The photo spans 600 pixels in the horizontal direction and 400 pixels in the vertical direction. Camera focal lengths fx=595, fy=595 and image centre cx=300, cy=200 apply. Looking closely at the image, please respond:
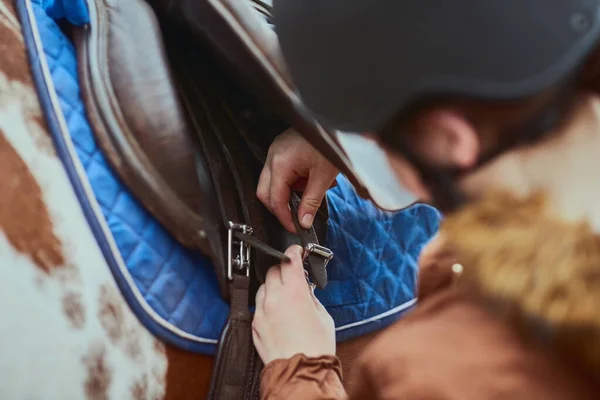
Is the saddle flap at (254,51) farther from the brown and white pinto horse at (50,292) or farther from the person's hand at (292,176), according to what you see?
the brown and white pinto horse at (50,292)

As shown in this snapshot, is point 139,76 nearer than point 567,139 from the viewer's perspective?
No

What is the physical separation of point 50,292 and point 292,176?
276 millimetres

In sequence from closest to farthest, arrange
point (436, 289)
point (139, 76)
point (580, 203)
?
point (580, 203) < point (436, 289) < point (139, 76)

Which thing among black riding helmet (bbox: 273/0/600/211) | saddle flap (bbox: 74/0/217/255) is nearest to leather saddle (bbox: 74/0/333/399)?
saddle flap (bbox: 74/0/217/255)

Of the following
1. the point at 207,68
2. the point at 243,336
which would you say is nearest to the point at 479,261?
the point at 243,336

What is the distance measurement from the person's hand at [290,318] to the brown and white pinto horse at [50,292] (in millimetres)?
86

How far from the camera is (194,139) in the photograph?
0.59m

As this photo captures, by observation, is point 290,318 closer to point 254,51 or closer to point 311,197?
point 311,197

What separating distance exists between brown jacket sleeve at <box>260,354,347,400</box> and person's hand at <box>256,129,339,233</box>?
15 cm

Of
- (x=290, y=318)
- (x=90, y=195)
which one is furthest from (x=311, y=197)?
(x=90, y=195)

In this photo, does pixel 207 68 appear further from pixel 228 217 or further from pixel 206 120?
pixel 228 217

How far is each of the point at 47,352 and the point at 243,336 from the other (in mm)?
183

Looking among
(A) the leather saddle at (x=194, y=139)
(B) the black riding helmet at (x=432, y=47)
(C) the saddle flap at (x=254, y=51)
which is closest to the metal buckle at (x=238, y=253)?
(A) the leather saddle at (x=194, y=139)

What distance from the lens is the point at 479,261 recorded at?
0.36 metres
